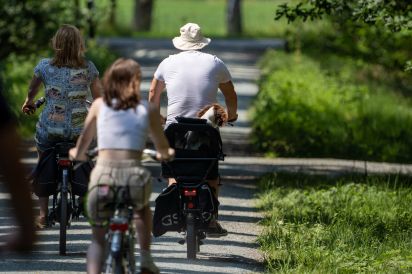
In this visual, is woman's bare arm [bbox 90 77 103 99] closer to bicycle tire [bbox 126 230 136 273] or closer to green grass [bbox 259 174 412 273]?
green grass [bbox 259 174 412 273]

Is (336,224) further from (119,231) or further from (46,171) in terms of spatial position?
(119,231)

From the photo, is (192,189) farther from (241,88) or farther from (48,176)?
(241,88)

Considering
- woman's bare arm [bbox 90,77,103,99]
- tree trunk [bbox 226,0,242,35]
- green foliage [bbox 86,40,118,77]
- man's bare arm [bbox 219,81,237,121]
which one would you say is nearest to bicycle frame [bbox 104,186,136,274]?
woman's bare arm [bbox 90,77,103,99]

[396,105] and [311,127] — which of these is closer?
[311,127]

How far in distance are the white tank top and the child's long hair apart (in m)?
0.04

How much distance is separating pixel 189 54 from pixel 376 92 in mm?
16097

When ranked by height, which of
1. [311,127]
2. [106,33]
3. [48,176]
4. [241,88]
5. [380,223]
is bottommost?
[106,33]

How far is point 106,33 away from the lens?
51.6 meters

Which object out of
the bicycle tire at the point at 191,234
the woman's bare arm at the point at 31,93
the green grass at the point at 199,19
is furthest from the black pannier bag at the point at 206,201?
the green grass at the point at 199,19

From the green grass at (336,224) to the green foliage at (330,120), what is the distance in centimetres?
356

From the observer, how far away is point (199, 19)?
66.5m

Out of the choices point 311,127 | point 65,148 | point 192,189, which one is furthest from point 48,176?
point 311,127

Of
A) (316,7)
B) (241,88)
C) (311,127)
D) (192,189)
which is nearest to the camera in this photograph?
(192,189)

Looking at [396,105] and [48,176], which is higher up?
[48,176]
